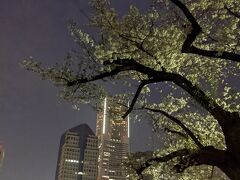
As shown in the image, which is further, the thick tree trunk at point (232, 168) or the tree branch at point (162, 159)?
the tree branch at point (162, 159)

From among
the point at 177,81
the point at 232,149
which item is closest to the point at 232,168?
the point at 232,149

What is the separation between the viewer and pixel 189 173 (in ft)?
79.6

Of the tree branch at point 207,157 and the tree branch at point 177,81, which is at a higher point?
the tree branch at point 177,81

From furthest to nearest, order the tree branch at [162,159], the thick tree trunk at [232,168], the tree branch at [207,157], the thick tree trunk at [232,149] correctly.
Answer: the tree branch at [162,159] → the tree branch at [207,157] → the thick tree trunk at [232,149] → the thick tree trunk at [232,168]

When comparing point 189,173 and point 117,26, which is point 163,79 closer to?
point 117,26

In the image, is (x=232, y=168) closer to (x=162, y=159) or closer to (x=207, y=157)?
(x=207, y=157)

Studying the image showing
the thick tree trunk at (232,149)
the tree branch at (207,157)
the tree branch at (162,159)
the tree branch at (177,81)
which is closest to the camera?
the thick tree trunk at (232,149)

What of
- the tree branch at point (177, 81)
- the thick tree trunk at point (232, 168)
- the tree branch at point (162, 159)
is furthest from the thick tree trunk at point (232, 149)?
the tree branch at point (162, 159)

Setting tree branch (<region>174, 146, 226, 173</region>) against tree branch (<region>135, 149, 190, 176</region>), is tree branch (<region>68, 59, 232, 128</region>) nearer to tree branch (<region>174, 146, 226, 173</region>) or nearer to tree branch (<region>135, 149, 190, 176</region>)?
tree branch (<region>174, 146, 226, 173</region>)

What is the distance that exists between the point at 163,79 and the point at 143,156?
4.12 meters

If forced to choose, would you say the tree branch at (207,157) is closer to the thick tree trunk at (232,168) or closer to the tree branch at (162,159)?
the thick tree trunk at (232,168)

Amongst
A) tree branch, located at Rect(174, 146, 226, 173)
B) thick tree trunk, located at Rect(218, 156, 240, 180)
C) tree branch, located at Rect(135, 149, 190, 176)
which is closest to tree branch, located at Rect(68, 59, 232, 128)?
tree branch, located at Rect(174, 146, 226, 173)

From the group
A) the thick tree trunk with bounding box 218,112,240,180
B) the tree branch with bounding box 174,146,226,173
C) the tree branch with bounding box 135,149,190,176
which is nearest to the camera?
the thick tree trunk with bounding box 218,112,240,180

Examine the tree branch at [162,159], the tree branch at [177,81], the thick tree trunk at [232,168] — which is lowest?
the thick tree trunk at [232,168]
